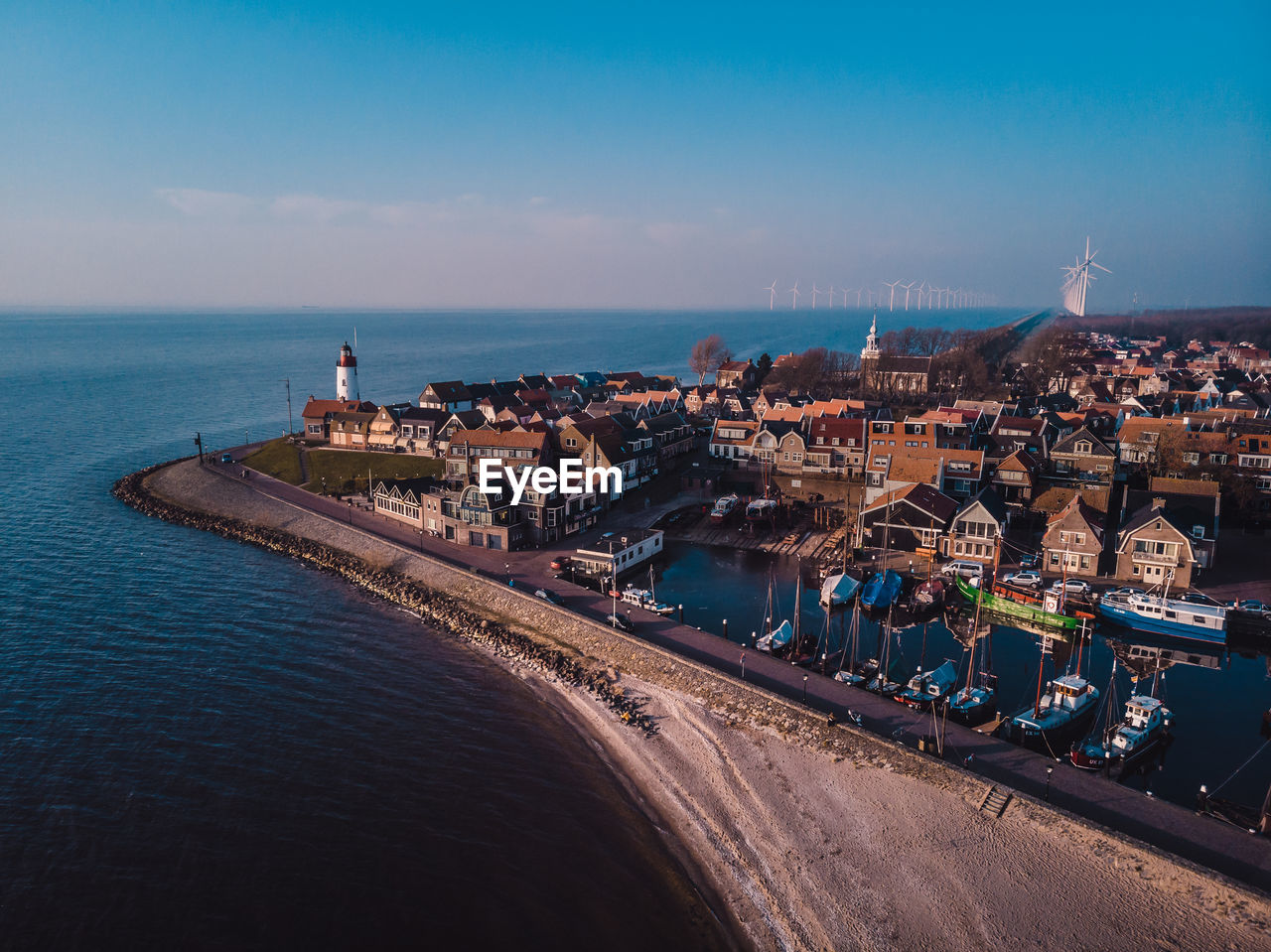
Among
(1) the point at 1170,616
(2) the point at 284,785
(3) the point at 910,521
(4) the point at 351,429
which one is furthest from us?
(4) the point at 351,429

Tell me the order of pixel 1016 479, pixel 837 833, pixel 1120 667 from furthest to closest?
pixel 1016 479 → pixel 1120 667 → pixel 837 833

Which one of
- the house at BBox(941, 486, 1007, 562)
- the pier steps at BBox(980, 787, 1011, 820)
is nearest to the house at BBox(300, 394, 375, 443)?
the house at BBox(941, 486, 1007, 562)

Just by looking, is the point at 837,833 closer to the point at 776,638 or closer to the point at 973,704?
the point at 973,704

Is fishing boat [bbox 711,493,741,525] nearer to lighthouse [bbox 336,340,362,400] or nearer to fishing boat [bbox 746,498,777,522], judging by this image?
fishing boat [bbox 746,498,777,522]

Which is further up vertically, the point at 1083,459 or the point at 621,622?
the point at 1083,459

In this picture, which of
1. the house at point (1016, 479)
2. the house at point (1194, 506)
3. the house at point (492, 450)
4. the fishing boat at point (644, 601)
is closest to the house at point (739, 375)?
the house at point (492, 450)

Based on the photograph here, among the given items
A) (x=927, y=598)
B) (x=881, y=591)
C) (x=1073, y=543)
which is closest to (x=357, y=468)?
(x=881, y=591)
